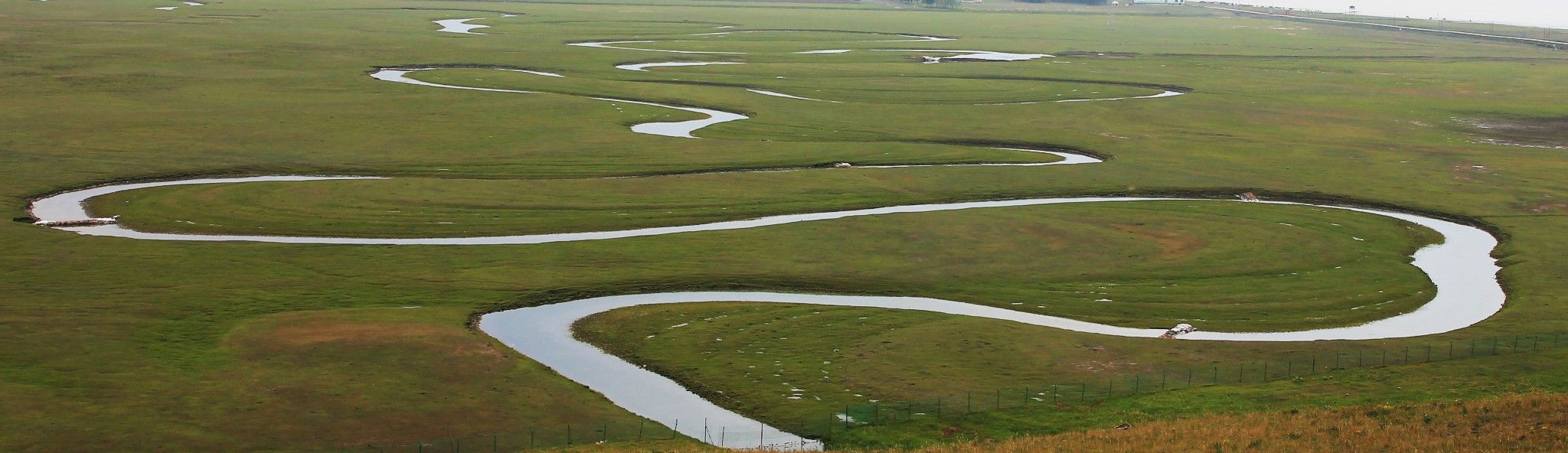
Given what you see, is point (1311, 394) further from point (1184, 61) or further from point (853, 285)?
point (1184, 61)

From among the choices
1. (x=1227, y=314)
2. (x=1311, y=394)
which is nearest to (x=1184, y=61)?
(x=1227, y=314)

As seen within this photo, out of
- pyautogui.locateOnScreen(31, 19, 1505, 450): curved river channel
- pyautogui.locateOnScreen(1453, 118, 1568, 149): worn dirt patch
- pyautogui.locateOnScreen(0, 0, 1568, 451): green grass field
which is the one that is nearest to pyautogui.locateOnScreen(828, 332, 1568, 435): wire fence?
pyautogui.locateOnScreen(0, 0, 1568, 451): green grass field

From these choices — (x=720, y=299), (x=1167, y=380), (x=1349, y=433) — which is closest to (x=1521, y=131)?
(x=1167, y=380)

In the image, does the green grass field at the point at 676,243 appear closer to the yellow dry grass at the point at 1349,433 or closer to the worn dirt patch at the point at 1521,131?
the worn dirt patch at the point at 1521,131

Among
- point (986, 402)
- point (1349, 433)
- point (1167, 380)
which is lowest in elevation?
point (986, 402)

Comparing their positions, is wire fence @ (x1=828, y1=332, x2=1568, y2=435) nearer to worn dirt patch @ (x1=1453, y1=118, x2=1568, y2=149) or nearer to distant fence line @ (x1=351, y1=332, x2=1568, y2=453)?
distant fence line @ (x1=351, y1=332, x2=1568, y2=453)

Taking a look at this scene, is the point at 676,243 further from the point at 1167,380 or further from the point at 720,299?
the point at 1167,380
